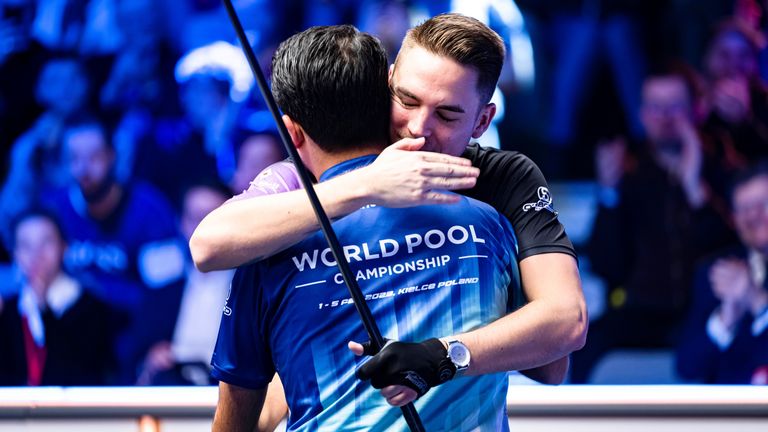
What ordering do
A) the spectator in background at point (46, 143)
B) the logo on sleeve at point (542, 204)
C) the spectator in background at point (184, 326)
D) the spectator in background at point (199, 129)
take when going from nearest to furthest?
the logo on sleeve at point (542, 204), the spectator in background at point (184, 326), the spectator in background at point (199, 129), the spectator in background at point (46, 143)

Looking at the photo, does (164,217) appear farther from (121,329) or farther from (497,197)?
(497,197)

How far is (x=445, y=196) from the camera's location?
5.51ft

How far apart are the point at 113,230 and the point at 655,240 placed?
2.96 meters

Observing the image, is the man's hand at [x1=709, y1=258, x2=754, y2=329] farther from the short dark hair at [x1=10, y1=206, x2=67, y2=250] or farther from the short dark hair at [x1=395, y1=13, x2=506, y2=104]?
the short dark hair at [x1=10, y1=206, x2=67, y2=250]

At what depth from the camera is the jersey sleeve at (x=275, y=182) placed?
1.89 m

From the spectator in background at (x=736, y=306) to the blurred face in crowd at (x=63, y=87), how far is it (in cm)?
362

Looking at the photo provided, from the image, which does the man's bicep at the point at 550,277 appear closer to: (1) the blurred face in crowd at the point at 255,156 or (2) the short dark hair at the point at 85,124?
(1) the blurred face in crowd at the point at 255,156

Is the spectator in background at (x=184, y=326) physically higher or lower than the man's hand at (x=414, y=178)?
lower

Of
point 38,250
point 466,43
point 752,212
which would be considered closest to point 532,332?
point 466,43

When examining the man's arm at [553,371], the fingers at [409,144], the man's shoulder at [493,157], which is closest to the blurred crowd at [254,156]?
the man's arm at [553,371]

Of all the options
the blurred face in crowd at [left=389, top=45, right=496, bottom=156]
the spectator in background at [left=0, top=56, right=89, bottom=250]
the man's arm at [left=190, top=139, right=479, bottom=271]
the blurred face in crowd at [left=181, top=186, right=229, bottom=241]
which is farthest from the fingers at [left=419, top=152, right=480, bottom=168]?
the spectator in background at [left=0, top=56, right=89, bottom=250]

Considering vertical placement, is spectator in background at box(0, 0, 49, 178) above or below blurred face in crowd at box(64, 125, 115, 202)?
above

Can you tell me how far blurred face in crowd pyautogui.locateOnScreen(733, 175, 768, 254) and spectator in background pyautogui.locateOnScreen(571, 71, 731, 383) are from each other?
0.09 m

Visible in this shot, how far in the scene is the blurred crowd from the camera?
4914 millimetres
